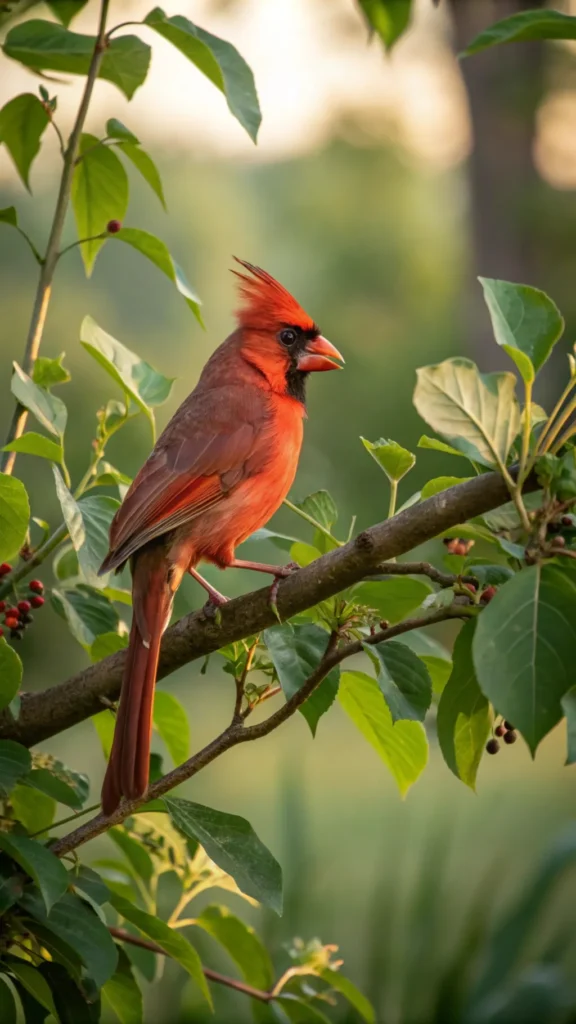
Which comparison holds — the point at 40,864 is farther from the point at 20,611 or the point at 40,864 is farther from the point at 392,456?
the point at 392,456

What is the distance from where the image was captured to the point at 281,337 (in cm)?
211

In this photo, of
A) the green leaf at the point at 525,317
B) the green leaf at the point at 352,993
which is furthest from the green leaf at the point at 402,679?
the green leaf at the point at 352,993

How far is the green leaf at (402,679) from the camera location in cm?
98

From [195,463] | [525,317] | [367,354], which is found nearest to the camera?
[525,317]

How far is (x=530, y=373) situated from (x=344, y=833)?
352 centimetres

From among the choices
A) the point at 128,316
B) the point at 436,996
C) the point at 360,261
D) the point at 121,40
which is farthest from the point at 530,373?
the point at 360,261

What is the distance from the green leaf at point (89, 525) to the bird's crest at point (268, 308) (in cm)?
94

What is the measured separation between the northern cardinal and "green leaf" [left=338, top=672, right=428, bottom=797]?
0.18 metres

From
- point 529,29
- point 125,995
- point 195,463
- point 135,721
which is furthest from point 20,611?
point 529,29

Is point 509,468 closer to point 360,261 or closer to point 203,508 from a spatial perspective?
point 203,508

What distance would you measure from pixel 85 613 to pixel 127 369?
0.93ft

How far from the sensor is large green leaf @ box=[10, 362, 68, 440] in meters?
1.13

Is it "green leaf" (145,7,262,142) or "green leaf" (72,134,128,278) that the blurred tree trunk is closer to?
"green leaf" (72,134,128,278)

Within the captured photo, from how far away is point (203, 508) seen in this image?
5.56 feet
